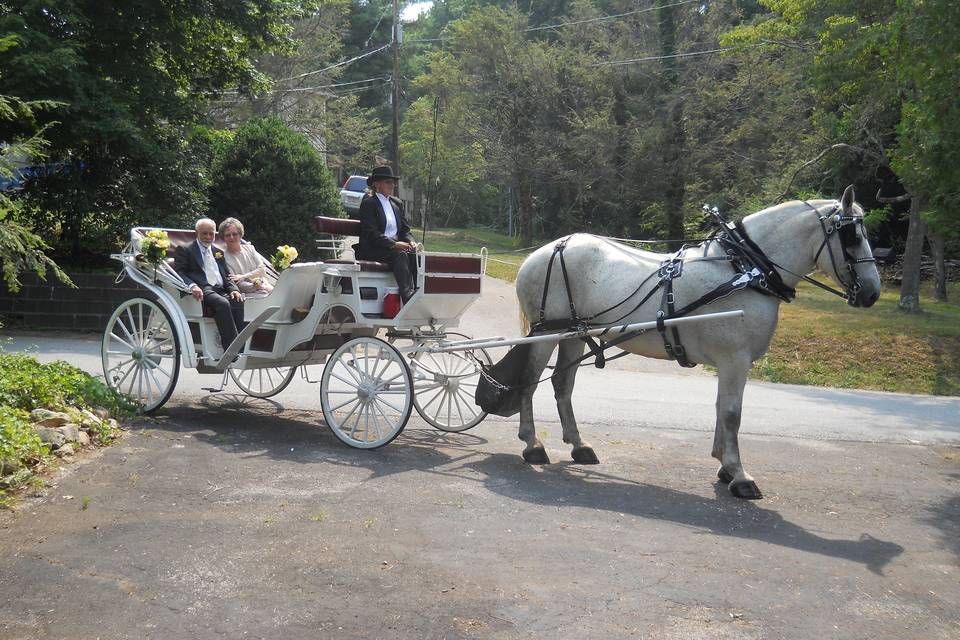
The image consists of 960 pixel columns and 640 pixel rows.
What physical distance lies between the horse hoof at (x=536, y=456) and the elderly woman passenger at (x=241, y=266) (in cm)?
338

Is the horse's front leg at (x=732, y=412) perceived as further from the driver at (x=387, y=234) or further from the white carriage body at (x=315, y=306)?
the driver at (x=387, y=234)

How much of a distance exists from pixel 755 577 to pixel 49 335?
12.0m

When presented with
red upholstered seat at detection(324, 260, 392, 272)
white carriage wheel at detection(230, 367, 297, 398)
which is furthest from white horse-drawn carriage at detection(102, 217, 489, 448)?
white carriage wheel at detection(230, 367, 297, 398)

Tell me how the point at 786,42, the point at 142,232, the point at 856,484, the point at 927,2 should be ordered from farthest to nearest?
the point at 786,42
the point at 927,2
the point at 142,232
the point at 856,484

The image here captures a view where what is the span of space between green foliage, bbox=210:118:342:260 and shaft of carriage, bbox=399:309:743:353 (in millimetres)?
9854

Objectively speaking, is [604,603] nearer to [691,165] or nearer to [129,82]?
[129,82]

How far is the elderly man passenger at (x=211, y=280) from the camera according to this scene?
8.71 meters

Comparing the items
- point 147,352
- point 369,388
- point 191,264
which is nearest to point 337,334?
point 369,388

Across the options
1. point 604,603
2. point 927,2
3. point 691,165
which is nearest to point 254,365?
point 604,603

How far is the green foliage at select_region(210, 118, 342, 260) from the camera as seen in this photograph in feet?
57.2

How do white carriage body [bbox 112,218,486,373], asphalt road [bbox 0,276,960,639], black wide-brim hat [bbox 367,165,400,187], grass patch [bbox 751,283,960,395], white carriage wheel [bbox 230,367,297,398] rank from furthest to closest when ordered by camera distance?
grass patch [bbox 751,283,960,395] → white carriage wheel [bbox 230,367,297,398] → black wide-brim hat [bbox 367,165,400,187] → white carriage body [bbox 112,218,486,373] → asphalt road [bbox 0,276,960,639]

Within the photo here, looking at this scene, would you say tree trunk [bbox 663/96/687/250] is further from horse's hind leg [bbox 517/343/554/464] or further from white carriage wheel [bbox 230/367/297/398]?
horse's hind leg [bbox 517/343/554/464]

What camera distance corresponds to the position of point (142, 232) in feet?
31.4

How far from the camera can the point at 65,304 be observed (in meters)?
14.2
